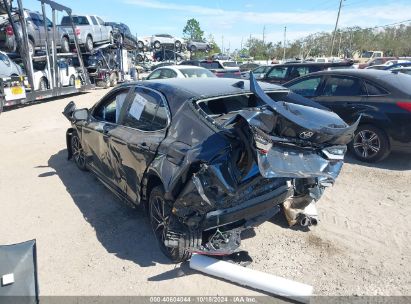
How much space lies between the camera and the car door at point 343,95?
6.43 metres

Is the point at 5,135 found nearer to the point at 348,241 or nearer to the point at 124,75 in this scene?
the point at 348,241

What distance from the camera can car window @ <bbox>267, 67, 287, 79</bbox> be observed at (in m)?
12.6

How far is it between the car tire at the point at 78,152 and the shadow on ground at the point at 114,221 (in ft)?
0.60

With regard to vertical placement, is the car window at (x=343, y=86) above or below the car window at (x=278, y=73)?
above

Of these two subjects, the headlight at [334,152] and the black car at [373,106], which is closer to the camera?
the headlight at [334,152]

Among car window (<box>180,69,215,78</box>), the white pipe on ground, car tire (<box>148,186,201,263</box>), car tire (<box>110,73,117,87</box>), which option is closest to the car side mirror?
car tire (<box>148,186,201,263</box>)

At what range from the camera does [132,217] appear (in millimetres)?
4434

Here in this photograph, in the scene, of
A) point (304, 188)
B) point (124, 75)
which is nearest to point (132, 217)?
point (304, 188)

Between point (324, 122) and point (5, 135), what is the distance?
867cm

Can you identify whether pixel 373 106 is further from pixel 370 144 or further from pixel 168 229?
pixel 168 229

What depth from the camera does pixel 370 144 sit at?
20.6ft

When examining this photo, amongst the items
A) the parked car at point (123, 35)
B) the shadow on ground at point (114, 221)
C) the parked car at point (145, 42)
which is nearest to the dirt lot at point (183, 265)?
the shadow on ground at point (114, 221)

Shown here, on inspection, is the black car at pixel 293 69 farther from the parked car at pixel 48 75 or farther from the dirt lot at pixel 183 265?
the parked car at pixel 48 75

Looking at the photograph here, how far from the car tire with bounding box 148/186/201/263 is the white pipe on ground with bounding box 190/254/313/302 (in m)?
0.17
